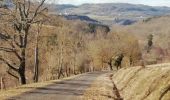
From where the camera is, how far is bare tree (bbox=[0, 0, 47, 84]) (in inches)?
1858

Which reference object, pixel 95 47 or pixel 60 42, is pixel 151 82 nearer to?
pixel 60 42

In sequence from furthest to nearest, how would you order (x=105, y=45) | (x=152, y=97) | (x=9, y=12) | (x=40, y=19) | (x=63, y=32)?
1. (x=105, y=45)
2. (x=63, y=32)
3. (x=40, y=19)
4. (x=9, y=12)
5. (x=152, y=97)

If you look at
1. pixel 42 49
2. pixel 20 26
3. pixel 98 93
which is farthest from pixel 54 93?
pixel 42 49

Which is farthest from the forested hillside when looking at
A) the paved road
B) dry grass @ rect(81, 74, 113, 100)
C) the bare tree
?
dry grass @ rect(81, 74, 113, 100)

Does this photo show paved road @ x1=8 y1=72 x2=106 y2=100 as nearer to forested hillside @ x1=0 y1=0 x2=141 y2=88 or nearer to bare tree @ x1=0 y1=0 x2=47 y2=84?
bare tree @ x1=0 y1=0 x2=47 y2=84

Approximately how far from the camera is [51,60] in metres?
108

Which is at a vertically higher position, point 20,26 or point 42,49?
point 20,26

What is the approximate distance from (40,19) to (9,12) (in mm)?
4306

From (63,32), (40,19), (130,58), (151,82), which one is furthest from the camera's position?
(130,58)

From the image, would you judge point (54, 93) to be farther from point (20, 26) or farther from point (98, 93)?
point (20, 26)

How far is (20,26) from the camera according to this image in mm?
49250

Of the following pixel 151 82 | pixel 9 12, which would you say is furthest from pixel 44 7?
pixel 151 82

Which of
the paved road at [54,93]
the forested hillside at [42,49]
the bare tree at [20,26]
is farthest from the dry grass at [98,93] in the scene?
the forested hillside at [42,49]

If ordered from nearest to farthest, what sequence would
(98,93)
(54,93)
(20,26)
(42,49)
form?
(54,93), (98,93), (20,26), (42,49)
